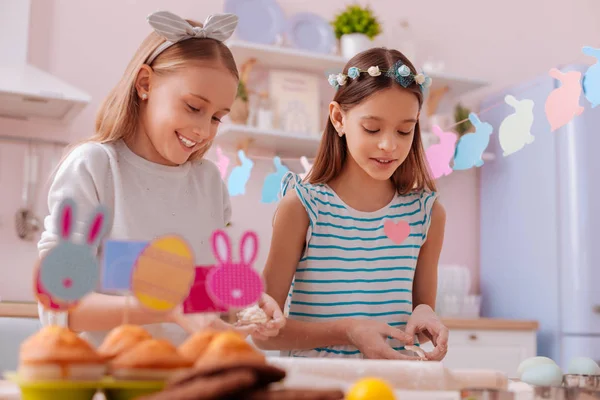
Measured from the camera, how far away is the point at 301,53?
344 centimetres

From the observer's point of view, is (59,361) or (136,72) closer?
(59,361)

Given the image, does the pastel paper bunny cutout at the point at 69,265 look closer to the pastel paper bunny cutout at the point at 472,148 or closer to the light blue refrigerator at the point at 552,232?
the pastel paper bunny cutout at the point at 472,148

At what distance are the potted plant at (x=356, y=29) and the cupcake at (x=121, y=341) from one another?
2.95m

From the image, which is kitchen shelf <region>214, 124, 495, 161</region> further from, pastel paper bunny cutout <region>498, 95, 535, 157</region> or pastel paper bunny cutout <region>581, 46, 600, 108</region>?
pastel paper bunny cutout <region>581, 46, 600, 108</region>

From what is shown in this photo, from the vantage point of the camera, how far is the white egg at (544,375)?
1.05 m

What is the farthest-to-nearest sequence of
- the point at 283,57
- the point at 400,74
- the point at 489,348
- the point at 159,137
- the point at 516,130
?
the point at 283,57
the point at 489,348
the point at 516,130
the point at 400,74
the point at 159,137

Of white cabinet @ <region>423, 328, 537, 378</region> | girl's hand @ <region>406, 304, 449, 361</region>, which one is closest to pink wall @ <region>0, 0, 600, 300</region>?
white cabinet @ <region>423, 328, 537, 378</region>

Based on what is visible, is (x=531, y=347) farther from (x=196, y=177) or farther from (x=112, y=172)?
(x=112, y=172)

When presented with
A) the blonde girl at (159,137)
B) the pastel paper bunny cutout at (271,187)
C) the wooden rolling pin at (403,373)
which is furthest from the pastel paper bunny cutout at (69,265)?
the pastel paper bunny cutout at (271,187)

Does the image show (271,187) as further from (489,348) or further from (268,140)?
(489,348)

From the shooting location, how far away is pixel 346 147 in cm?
161

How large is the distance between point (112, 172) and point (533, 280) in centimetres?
280

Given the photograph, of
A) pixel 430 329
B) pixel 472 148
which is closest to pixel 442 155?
pixel 472 148

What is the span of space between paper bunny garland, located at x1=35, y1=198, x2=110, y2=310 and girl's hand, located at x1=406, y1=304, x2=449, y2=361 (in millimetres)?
687
